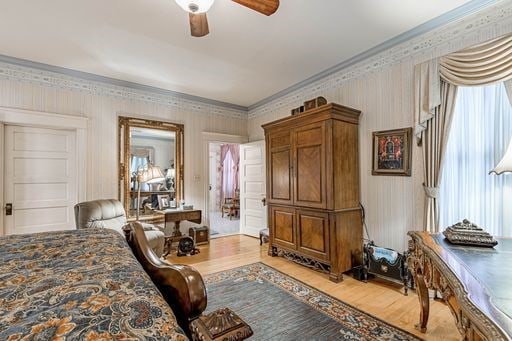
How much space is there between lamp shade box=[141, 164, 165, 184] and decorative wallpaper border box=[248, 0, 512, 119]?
280cm

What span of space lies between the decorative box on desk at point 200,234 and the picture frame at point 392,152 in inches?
117

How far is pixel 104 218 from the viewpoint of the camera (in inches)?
125

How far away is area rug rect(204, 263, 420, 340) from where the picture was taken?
6.32 feet

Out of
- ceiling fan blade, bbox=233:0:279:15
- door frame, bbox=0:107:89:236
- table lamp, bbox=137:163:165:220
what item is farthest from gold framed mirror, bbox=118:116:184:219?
ceiling fan blade, bbox=233:0:279:15

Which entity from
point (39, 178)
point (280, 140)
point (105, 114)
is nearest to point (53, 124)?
point (105, 114)

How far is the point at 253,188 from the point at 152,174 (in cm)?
195

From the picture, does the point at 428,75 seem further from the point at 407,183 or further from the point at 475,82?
the point at 407,183

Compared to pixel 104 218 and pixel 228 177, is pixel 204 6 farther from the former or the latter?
pixel 228 177

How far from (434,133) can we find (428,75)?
0.60 meters

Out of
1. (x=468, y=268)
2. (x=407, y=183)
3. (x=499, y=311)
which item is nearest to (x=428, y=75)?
(x=407, y=183)

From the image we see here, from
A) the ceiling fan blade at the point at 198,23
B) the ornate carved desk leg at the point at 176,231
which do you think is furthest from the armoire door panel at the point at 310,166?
the ornate carved desk leg at the point at 176,231

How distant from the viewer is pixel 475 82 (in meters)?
2.23

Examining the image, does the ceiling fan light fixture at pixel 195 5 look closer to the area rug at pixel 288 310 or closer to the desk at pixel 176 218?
the area rug at pixel 288 310

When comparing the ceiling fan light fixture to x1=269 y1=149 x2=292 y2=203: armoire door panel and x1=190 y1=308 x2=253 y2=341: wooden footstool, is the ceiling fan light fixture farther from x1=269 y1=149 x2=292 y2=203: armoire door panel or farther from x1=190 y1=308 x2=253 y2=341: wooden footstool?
x1=269 y1=149 x2=292 y2=203: armoire door panel
